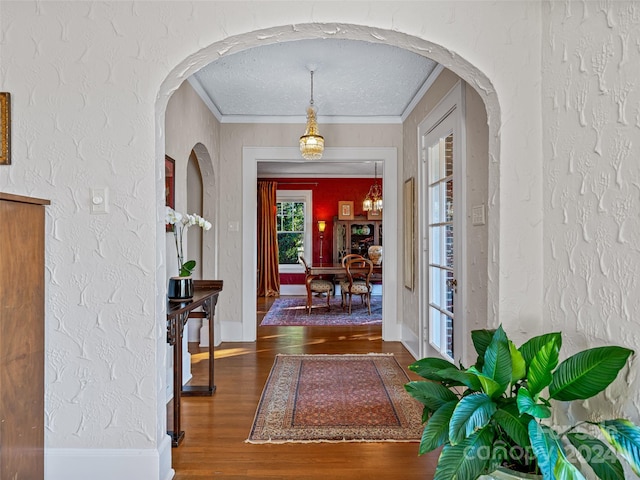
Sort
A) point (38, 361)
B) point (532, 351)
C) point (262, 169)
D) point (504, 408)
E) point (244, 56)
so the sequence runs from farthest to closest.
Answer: point (262, 169)
point (244, 56)
point (38, 361)
point (532, 351)
point (504, 408)

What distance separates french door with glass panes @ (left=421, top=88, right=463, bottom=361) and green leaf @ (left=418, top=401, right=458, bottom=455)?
152cm

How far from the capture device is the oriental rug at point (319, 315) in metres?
5.68

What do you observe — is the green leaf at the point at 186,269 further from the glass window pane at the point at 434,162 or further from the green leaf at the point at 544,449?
the glass window pane at the point at 434,162

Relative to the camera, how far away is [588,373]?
1.24 metres

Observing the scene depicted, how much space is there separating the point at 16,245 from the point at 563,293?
2204 mm

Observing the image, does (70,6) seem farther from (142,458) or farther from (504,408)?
(504,408)

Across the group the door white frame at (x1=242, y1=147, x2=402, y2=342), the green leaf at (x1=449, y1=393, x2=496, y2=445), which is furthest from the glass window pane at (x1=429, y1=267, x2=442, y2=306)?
the green leaf at (x1=449, y1=393, x2=496, y2=445)

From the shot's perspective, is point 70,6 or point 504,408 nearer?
point 504,408

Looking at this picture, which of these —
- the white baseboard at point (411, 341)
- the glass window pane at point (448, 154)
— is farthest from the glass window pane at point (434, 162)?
the white baseboard at point (411, 341)

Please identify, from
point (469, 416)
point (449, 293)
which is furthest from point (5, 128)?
point (449, 293)

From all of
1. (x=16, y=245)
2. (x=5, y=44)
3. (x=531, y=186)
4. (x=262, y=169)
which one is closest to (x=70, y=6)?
(x=5, y=44)

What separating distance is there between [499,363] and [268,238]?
738cm

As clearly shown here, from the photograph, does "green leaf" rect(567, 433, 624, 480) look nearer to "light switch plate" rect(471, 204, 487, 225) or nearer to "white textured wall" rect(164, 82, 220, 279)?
"light switch plate" rect(471, 204, 487, 225)

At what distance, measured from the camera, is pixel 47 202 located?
5.92 ft
